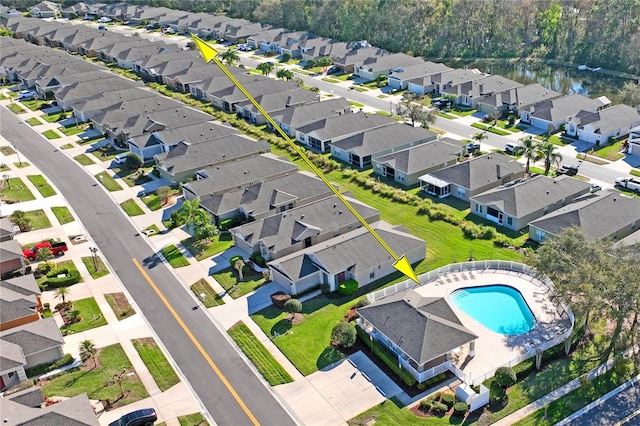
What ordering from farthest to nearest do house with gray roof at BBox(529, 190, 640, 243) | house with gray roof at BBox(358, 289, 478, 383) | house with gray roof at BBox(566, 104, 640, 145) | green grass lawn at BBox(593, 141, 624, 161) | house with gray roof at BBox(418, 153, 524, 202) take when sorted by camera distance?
house with gray roof at BBox(566, 104, 640, 145) < green grass lawn at BBox(593, 141, 624, 161) < house with gray roof at BBox(418, 153, 524, 202) < house with gray roof at BBox(529, 190, 640, 243) < house with gray roof at BBox(358, 289, 478, 383)

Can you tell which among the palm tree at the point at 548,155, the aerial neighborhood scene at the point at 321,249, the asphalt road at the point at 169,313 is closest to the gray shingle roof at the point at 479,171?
the aerial neighborhood scene at the point at 321,249

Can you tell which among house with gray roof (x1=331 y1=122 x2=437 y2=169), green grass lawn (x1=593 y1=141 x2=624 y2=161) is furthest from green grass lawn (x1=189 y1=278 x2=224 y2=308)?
green grass lawn (x1=593 y1=141 x2=624 y2=161)

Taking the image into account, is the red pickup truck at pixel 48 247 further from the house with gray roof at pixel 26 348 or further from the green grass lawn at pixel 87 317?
the house with gray roof at pixel 26 348

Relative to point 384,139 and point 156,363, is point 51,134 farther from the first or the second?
point 156,363

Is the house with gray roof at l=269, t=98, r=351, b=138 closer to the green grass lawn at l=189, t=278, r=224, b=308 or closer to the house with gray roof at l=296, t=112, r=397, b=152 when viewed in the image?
the house with gray roof at l=296, t=112, r=397, b=152

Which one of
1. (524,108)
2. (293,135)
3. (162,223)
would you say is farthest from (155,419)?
(524,108)
